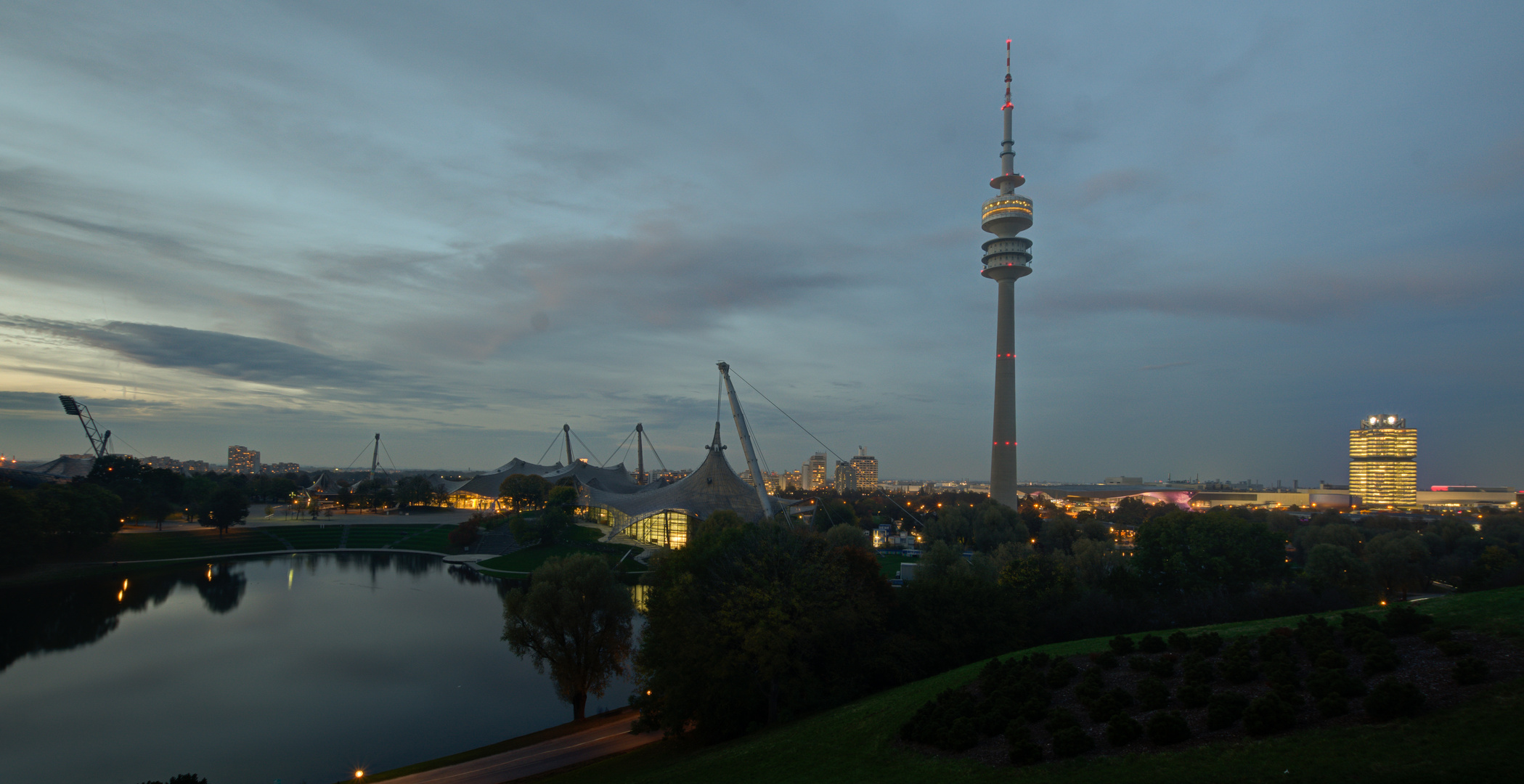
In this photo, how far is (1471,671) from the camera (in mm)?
9391

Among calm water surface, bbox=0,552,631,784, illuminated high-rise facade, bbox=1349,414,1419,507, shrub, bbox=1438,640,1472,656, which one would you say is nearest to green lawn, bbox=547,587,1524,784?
shrub, bbox=1438,640,1472,656

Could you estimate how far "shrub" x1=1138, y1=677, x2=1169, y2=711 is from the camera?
11656mm

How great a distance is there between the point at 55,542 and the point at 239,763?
2085 inches

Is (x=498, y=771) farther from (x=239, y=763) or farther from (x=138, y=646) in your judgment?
(x=138, y=646)

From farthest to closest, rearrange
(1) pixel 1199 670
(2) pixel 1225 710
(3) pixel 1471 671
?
1. (1) pixel 1199 670
2. (2) pixel 1225 710
3. (3) pixel 1471 671

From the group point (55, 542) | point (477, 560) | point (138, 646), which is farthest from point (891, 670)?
point (55, 542)

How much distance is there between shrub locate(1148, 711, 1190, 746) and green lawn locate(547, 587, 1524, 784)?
38 centimetres

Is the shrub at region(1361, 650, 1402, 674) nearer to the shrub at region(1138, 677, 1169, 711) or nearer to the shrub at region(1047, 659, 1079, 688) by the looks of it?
the shrub at region(1138, 677, 1169, 711)

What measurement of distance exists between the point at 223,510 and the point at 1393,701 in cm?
8975

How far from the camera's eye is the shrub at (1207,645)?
13.8m

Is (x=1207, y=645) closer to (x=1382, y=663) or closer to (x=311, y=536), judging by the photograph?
(x=1382, y=663)

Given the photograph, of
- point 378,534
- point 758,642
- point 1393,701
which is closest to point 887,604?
point 758,642

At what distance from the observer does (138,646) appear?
1318 inches

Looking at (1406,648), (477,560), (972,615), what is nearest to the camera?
(1406,648)
